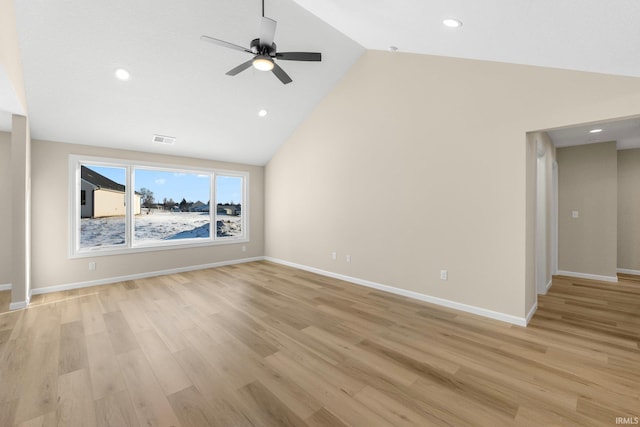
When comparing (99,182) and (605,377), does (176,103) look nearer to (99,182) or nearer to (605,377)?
(99,182)

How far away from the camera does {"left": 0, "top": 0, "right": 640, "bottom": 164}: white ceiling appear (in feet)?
6.68

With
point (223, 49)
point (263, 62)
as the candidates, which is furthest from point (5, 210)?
point (263, 62)

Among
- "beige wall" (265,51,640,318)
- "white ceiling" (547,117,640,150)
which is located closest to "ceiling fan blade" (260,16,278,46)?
"beige wall" (265,51,640,318)

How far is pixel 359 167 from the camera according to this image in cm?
459

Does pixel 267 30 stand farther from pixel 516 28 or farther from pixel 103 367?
pixel 103 367

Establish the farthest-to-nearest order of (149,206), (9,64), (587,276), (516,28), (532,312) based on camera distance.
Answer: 1. (149,206)
2. (587,276)
3. (532,312)
4. (9,64)
5. (516,28)

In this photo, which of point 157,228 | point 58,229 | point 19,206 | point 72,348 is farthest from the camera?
point 157,228

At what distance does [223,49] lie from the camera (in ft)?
Answer: 11.4

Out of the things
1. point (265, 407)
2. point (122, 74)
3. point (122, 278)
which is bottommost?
point (265, 407)

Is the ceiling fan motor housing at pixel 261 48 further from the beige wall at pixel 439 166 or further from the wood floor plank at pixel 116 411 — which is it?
the wood floor plank at pixel 116 411

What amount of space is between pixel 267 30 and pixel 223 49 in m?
1.38

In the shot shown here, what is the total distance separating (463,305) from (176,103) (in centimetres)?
502

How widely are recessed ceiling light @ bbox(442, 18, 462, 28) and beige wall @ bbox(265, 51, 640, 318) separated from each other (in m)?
1.12

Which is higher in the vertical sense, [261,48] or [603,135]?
[261,48]
